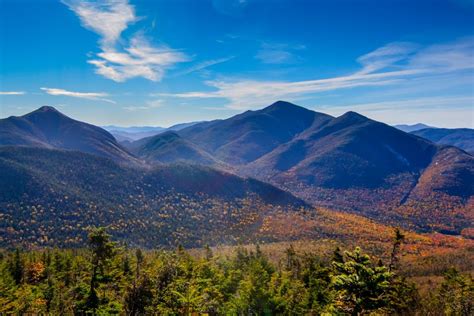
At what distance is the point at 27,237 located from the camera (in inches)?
7013

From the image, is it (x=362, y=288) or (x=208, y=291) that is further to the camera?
(x=208, y=291)

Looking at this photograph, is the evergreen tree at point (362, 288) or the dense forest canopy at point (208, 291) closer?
the evergreen tree at point (362, 288)

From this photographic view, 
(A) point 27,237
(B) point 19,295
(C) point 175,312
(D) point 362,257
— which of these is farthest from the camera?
(A) point 27,237

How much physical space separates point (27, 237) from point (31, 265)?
11505cm

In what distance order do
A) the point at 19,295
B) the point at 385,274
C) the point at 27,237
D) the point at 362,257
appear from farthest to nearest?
the point at 27,237, the point at 19,295, the point at 362,257, the point at 385,274

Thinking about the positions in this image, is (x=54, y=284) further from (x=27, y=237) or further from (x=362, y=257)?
(x=27, y=237)

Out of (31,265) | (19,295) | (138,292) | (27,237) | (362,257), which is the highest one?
(362,257)

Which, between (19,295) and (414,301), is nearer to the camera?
(19,295)

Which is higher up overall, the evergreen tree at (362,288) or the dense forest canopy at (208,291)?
the evergreen tree at (362,288)

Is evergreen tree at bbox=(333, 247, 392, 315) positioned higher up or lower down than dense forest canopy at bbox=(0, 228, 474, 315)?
higher up

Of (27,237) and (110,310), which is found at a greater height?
(110,310)

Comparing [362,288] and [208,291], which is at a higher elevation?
[362,288]

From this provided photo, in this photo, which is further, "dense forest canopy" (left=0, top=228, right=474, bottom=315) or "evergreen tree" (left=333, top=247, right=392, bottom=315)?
"dense forest canopy" (left=0, top=228, right=474, bottom=315)

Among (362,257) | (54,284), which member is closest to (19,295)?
(54,284)
